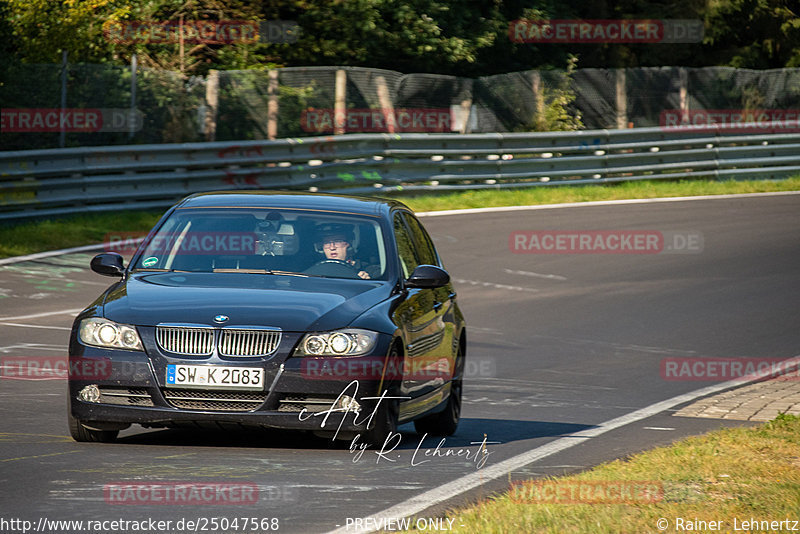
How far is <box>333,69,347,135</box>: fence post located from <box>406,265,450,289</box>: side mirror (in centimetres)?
1804

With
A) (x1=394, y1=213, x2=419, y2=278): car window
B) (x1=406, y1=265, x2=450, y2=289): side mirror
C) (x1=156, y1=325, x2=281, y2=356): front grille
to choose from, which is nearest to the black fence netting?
(x1=394, y1=213, x2=419, y2=278): car window

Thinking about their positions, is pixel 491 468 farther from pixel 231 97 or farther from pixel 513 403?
pixel 231 97

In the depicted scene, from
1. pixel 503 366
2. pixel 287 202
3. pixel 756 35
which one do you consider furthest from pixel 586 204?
pixel 756 35

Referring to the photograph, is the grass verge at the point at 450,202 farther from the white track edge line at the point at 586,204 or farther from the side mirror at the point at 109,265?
the side mirror at the point at 109,265

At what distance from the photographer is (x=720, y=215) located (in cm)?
2578

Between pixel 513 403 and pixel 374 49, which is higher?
pixel 374 49

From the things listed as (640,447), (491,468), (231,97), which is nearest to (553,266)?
(231,97)

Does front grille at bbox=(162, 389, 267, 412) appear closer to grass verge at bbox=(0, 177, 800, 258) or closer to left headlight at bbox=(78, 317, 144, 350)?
left headlight at bbox=(78, 317, 144, 350)

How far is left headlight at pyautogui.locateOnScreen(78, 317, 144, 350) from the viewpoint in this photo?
7.89 metres

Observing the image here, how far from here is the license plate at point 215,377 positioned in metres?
7.76

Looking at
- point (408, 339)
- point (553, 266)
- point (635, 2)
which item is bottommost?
point (553, 266)

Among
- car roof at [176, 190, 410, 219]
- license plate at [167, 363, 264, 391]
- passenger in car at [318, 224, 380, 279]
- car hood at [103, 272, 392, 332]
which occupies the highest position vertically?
car roof at [176, 190, 410, 219]

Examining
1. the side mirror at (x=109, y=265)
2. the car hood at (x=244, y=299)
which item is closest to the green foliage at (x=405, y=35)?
the side mirror at (x=109, y=265)

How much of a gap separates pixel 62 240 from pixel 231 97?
6.34 m
